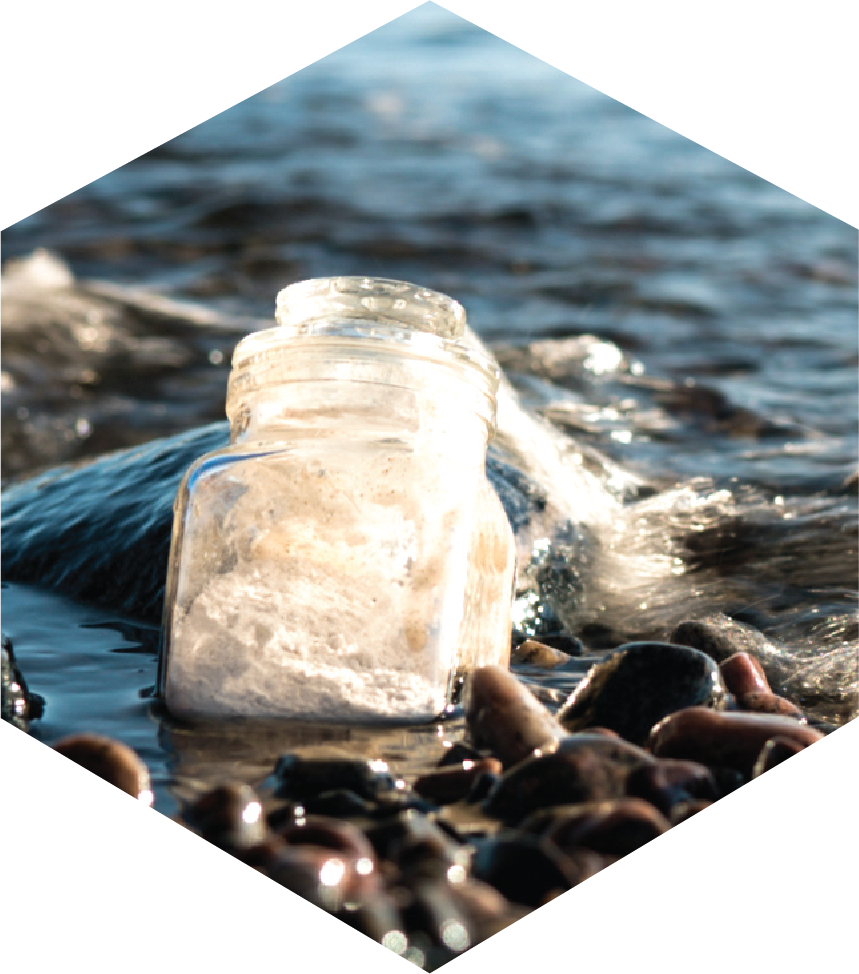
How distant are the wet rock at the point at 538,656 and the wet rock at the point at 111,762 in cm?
96

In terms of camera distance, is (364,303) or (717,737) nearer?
(717,737)

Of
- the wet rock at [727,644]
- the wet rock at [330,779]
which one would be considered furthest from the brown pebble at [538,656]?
the wet rock at [330,779]

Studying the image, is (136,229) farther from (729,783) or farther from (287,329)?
(729,783)

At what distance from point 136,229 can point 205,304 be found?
2.81 feet

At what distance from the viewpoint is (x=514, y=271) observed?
6.42 meters

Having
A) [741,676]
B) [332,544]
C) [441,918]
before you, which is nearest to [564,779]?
[441,918]

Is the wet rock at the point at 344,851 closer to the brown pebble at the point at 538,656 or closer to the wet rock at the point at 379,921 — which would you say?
the wet rock at the point at 379,921

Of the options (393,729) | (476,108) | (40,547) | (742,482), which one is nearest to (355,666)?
(393,729)

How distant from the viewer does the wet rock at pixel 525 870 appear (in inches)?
63.6

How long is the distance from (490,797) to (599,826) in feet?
0.55

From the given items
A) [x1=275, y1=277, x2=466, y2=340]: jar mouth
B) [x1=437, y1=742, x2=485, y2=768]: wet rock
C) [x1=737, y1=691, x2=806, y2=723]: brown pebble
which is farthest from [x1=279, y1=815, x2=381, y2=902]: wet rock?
[x1=275, y1=277, x2=466, y2=340]: jar mouth

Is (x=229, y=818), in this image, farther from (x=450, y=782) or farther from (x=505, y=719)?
(x=505, y=719)

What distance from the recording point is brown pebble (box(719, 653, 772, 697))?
2.30 m

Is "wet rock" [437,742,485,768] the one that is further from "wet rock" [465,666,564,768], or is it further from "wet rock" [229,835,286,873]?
"wet rock" [229,835,286,873]
